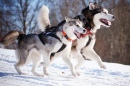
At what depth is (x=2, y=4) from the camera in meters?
2.84

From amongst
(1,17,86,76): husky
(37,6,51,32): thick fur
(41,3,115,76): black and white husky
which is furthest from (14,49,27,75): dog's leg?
(41,3,115,76): black and white husky

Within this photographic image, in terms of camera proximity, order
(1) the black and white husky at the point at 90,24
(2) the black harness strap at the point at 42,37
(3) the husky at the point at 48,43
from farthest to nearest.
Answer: (1) the black and white husky at the point at 90,24 < (2) the black harness strap at the point at 42,37 < (3) the husky at the point at 48,43

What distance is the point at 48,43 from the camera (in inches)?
152

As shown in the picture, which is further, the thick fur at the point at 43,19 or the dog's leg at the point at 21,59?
the thick fur at the point at 43,19

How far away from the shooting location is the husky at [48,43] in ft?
12.5

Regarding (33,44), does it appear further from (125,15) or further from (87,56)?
(125,15)

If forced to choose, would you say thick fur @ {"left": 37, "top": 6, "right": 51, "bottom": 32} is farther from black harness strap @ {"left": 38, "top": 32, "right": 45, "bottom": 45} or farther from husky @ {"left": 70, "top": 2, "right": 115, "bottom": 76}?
husky @ {"left": 70, "top": 2, "right": 115, "bottom": 76}

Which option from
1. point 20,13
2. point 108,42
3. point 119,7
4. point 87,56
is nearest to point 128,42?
point 108,42

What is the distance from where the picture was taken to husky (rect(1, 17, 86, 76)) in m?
3.81

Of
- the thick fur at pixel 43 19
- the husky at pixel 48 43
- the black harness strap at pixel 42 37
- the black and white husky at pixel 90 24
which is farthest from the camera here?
the thick fur at pixel 43 19

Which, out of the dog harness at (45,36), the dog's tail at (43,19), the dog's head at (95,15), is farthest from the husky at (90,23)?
the dog's tail at (43,19)

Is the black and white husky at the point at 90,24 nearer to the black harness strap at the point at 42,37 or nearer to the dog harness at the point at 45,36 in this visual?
the dog harness at the point at 45,36

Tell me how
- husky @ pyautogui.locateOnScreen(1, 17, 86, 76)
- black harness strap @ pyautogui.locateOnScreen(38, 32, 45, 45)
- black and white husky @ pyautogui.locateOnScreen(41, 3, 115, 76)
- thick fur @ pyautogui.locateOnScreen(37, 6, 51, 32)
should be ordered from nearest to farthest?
husky @ pyautogui.locateOnScreen(1, 17, 86, 76)
black harness strap @ pyautogui.locateOnScreen(38, 32, 45, 45)
black and white husky @ pyautogui.locateOnScreen(41, 3, 115, 76)
thick fur @ pyautogui.locateOnScreen(37, 6, 51, 32)

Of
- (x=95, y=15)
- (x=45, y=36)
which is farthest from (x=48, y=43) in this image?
(x=95, y=15)
